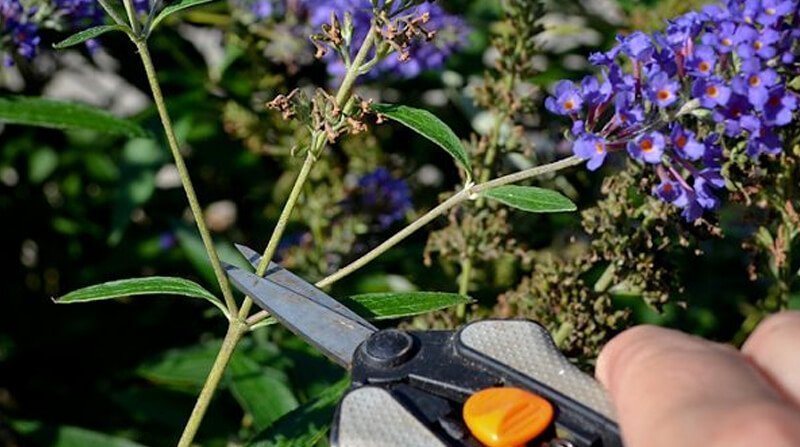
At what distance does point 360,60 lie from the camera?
132cm

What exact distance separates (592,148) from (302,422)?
533 mm

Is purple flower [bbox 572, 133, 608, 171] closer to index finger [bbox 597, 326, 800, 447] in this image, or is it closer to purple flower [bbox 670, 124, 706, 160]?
purple flower [bbox 670, 124, 706, 160]

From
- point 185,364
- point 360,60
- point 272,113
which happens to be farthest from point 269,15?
point 360,60

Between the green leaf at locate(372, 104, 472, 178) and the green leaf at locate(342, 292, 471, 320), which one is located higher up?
the green leaf at locate(372, 104, 472, 178)

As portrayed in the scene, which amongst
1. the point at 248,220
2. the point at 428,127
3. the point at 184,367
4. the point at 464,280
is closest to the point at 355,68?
the point at 428,127

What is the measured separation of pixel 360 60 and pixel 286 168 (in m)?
0.83

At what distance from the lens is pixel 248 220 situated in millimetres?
2371

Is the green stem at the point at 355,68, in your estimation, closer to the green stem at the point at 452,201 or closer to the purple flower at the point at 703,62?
the green stem at the point at 452,201

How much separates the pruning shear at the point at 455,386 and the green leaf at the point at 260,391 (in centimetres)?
46

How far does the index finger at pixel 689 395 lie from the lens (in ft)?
2.77

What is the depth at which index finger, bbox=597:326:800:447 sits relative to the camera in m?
0.84

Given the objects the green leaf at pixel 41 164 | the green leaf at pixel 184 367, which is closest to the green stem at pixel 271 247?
the green leaf at pixel 184 367

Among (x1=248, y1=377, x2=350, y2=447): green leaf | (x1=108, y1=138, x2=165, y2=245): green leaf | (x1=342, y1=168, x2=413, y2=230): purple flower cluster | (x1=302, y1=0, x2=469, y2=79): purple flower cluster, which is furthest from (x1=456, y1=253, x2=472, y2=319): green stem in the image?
(x1=108, y1=138, x2=165, y2=245): green leaf

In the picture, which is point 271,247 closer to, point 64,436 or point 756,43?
point 756,43
